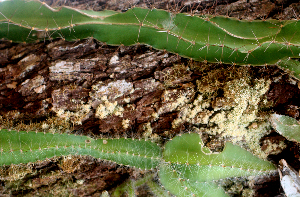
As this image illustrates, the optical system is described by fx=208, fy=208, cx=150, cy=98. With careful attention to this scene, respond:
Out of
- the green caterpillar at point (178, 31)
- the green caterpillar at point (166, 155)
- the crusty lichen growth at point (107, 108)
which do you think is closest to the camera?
the green caterpillar at point (178, 31)

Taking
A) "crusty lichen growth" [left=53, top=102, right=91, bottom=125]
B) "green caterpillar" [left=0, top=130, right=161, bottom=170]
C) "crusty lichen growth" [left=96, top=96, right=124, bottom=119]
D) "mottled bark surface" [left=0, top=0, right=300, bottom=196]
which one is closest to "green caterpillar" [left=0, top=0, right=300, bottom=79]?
"mottled bark surface" [left=0, top=0, right=300, bottom=196]

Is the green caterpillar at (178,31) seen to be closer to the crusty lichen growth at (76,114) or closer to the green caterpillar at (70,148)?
the crusty lichen growth at (76,114)

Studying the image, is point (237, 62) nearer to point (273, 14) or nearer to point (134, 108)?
point (273, 14)

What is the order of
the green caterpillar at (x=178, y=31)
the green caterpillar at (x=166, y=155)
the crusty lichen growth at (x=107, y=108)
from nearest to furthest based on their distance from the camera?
the green caterpillar at (x=178, y=31)
the green caterpillar at (x=166, y=155)
the crusty lichen growth at (x=107, y=108)

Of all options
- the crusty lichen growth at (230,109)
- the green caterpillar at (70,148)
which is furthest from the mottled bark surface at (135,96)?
the green caterpillar at (70,148)

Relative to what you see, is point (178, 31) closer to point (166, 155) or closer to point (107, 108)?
point (107, 108)

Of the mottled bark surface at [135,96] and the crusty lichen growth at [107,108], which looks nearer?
the mottled bark surface at [135,96]

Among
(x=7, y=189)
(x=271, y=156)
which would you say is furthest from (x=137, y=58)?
(x=7, y=189)
